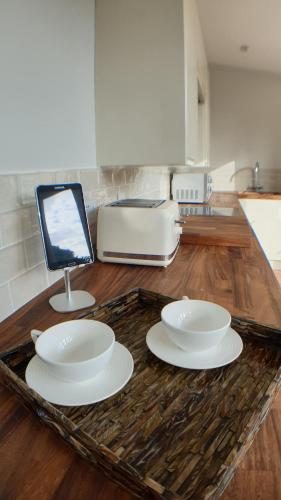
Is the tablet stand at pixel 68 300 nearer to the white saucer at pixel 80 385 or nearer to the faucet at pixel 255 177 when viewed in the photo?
the white saucer at pixel 80 385

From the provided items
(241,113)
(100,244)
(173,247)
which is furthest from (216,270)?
(241,113)

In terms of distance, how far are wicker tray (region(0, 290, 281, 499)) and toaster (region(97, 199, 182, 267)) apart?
499 millimetres

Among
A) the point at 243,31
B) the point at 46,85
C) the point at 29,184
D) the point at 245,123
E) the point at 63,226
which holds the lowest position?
the point at 63,226

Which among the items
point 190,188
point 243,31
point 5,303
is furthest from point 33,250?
point 243,31

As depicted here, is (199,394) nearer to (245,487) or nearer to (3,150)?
(245,487)

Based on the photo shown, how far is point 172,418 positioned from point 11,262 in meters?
0.54

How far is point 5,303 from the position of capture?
2.48 ft

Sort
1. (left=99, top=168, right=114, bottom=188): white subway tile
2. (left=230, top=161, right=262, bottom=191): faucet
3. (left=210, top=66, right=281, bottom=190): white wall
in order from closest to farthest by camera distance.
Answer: (left=99, top=168, right=114, bottom=188): white subway tile, (left=210, top=66, right=281, bottom=190): white wall, (left=230, top=161, right=262, bottom=191): faucet

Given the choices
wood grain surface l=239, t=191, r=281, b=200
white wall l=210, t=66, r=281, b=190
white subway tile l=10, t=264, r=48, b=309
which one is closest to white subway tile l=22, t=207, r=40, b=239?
white subway tile l=10, t=264, r=48, b=309

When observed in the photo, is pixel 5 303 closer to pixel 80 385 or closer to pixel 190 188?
pixel 80 385

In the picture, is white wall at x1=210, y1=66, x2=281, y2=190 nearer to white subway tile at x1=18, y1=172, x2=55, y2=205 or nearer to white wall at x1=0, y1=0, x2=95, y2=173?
white wall at x1=0, y1=0, x2=95, y2=173

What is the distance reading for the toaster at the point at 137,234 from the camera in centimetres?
106

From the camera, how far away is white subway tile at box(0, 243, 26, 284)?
748 mm

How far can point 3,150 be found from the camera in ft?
2.38
